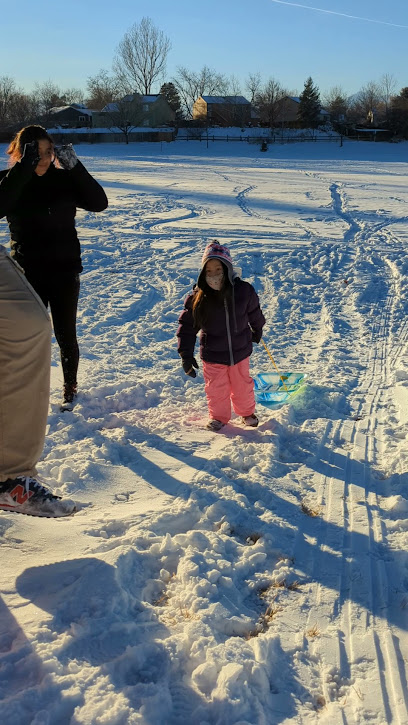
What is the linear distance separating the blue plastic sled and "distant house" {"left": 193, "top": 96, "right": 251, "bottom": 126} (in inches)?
2533

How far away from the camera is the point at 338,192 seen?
18.0 metres

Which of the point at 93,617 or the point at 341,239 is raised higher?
the point at 341,239

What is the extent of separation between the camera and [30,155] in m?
3.74

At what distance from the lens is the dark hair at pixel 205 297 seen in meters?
4.23

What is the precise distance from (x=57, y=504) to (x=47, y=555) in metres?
0.23

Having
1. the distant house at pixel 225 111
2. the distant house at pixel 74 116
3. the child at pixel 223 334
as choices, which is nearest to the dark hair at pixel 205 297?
the child at pixel 223 334

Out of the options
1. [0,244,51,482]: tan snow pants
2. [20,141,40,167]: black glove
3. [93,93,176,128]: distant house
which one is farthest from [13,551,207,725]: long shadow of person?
[93,93,176,128]: distant house

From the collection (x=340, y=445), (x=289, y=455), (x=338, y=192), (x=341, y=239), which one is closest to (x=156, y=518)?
(x=289, y=455)

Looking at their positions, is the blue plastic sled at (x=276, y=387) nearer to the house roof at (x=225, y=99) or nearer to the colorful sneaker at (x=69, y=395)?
the colorful sneaker at (x=69, y=395)

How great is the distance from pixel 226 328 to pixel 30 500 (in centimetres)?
204

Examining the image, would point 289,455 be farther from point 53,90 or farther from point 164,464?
point 53,90

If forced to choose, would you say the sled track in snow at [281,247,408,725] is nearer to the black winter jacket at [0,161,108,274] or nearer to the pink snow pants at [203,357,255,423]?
the pink snow pants at [203,357,255,423]

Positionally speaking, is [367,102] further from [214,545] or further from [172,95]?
[214,545]

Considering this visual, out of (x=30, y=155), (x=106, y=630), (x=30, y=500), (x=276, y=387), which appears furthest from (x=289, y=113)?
(x=106, y=630)
